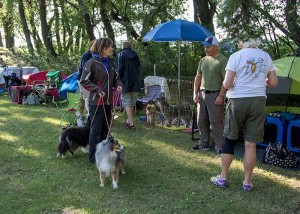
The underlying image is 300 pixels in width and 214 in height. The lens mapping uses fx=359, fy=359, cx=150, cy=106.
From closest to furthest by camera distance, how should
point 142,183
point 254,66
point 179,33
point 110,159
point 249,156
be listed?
point 254,66
point 249,156
point 110,159
point 142,183
point 179,33

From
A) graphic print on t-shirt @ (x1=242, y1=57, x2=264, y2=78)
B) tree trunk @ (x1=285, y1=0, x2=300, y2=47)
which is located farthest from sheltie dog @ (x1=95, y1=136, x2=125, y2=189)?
tree trunk @ (x1=285, y1=0, x2=300, y2=47)

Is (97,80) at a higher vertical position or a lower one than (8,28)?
lower

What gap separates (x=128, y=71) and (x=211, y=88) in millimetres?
2286

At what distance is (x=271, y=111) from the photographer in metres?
6.16

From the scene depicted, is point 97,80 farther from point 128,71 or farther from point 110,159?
point 128,71

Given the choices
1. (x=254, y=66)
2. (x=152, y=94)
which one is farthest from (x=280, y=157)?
(x=152, y=94)

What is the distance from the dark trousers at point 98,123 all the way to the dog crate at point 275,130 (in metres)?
2.48

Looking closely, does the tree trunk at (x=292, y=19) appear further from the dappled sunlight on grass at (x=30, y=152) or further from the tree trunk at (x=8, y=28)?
the tree trunk at (x=8, y=28)

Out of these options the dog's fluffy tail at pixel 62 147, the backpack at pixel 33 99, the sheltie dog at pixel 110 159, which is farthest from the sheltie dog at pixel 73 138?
the backpack at pixel 33 99

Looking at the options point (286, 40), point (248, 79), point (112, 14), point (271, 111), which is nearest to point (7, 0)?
point (112, 14)

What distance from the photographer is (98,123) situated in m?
4.64

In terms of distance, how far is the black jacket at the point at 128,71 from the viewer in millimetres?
6766

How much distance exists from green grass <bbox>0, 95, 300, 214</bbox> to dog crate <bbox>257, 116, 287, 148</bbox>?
0.76 metres

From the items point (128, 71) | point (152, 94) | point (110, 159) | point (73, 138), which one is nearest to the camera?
point (110, 159)
